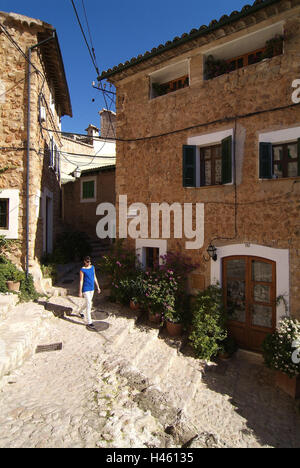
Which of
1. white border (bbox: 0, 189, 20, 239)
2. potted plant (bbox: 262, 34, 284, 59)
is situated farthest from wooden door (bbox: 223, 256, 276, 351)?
white border (bbox: 0, 189, 20, 239)

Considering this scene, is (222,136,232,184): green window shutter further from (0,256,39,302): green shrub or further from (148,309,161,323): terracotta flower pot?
(0,256,39,302): green shrub

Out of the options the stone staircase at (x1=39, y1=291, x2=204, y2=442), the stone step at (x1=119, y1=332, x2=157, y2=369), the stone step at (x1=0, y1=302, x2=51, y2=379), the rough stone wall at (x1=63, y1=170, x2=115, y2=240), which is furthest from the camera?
the rough stone wall at (x1=63, y1=170, x2=115, y2=240)

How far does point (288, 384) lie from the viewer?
569cm

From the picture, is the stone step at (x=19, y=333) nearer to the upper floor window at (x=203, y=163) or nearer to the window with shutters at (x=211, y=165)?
the upper floor window at (x=203, y=163)

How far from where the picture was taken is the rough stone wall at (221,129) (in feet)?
20.6

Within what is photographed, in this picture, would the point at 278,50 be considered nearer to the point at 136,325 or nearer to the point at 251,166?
the point at 251,166

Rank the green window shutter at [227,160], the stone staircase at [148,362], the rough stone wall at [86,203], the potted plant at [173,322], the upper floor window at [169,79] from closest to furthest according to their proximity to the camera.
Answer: the stone staircase at [148,362]
the green window shutter at [227,160]
the potted plant at [173,322]
the upper floor window at [169,79]
the rough stone wall at [86,203]

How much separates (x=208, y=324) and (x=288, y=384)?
206 centimetres

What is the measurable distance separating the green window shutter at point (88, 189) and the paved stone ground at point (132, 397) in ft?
31.1

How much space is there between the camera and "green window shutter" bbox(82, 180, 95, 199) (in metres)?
15.7

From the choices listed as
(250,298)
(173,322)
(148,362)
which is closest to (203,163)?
(250,298)

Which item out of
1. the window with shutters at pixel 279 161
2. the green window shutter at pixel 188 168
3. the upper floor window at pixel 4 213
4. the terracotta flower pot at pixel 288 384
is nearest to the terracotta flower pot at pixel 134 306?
the green window shutter at pixel 188 168

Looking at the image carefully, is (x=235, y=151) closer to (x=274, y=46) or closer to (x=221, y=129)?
(x=221, y=129)

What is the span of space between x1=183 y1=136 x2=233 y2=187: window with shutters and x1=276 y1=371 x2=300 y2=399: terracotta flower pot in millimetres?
4875
